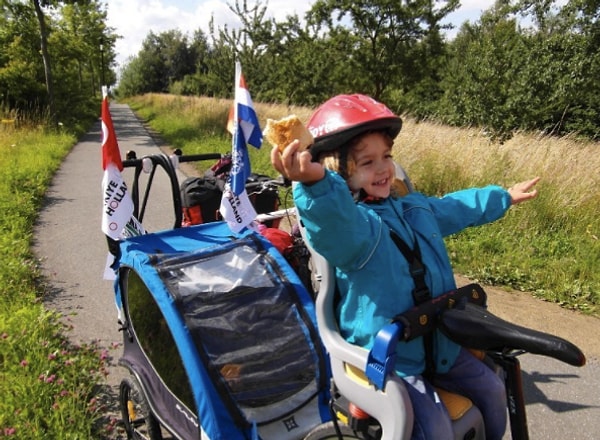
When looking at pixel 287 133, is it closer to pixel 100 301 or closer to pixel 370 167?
pixel 370 167

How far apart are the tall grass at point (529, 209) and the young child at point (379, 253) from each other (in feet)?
9.21

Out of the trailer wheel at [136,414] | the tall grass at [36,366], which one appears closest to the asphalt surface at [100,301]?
the tall grass at [36,366]

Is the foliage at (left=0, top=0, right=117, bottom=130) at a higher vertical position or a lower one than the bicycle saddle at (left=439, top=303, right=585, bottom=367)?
higher

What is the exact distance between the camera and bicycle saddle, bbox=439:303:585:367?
3.95 ft

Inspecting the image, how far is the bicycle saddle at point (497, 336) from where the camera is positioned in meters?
1.21

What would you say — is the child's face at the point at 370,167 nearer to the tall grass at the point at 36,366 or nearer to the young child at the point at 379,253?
the young child at the point at 379,253

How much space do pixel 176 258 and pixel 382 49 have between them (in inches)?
844

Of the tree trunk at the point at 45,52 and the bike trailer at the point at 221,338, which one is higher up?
the tree trunk at the point at 45,52

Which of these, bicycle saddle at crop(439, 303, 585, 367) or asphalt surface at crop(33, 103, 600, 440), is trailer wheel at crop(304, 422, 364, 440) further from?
asphalt surface at crop(33, 103, 600, 440)

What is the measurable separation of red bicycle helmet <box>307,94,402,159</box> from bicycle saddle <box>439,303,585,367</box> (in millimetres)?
667

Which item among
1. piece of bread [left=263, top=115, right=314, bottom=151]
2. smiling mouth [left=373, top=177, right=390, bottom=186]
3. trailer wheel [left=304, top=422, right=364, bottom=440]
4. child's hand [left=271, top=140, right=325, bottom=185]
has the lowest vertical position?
trailer wheel [left=304, top=422, right=364, bottom=440]

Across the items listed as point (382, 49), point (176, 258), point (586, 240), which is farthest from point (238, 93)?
point (382, 49)

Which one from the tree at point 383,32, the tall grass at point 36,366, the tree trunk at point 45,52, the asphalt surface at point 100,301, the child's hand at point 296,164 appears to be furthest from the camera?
the tree at point 383,32

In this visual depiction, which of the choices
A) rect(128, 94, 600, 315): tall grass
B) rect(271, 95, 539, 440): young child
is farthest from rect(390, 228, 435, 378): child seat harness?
rect(128, 94, 600, 315): tall grass
